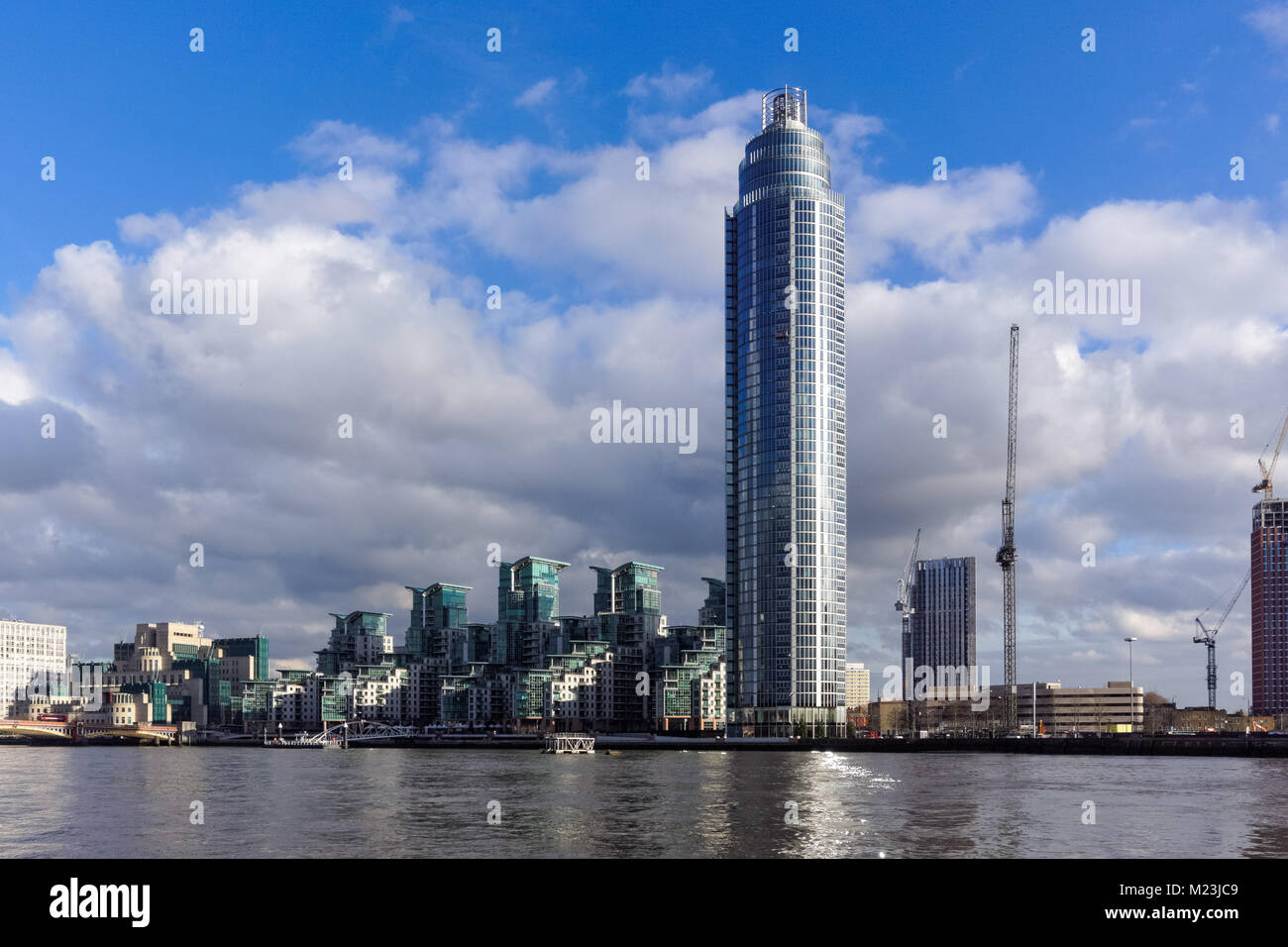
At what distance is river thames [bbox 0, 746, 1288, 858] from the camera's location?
200 ft

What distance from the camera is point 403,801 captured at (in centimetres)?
9462

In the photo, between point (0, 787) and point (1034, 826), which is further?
point (0, 787)

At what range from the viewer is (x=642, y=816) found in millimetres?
79062

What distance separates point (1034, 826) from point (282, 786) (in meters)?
79.4

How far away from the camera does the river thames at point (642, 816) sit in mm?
60969
